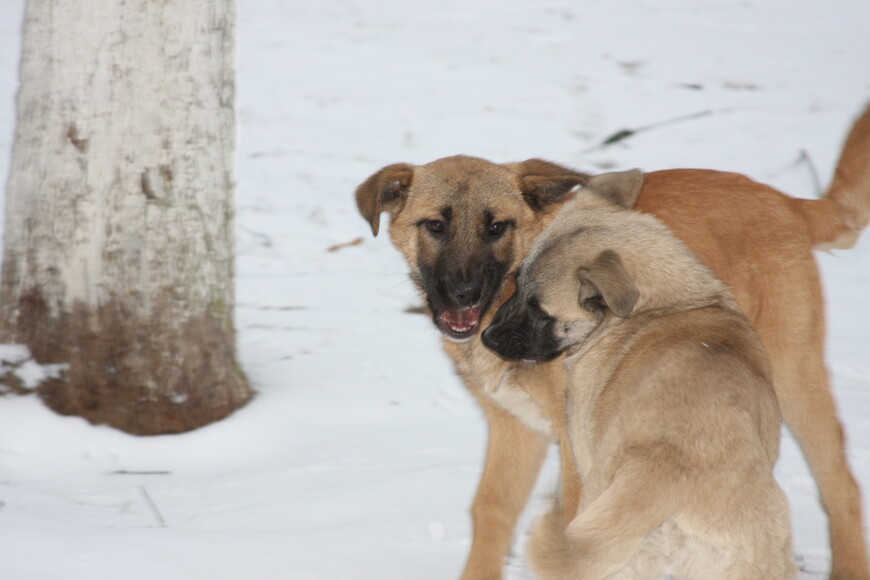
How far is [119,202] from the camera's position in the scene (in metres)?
5.16

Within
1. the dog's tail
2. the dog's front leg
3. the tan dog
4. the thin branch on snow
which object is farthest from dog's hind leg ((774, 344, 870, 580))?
the thin branch on snow

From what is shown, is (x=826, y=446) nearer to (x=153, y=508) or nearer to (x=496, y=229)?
(x=496, y=229)

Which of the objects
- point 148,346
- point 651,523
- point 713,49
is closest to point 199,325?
point 148,346

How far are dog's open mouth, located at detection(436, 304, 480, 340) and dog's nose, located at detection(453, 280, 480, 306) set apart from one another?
0.15ft

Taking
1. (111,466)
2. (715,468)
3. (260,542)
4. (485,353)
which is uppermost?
(715,468)

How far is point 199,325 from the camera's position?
541cm

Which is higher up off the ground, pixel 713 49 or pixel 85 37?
pixel 85 37

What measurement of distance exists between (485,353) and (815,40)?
34.0ft

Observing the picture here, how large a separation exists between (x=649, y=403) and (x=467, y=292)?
4.72ft

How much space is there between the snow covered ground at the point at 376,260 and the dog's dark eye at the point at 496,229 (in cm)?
121

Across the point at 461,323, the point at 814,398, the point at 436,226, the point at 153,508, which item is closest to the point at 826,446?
the point at 814,398

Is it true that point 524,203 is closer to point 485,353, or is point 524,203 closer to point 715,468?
point 485,353

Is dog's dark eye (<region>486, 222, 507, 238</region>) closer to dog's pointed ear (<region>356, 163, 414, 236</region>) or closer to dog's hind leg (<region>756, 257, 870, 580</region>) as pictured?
dog's pointed ear (<region>356, 163, 414, 236</region>)

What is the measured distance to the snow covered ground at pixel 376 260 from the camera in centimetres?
423
